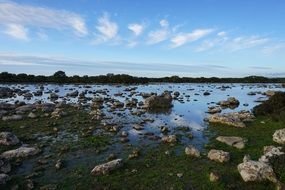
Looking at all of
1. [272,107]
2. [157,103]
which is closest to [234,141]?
[272,107]

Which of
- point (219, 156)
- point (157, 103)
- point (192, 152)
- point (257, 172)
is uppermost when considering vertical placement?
point (257, 172)

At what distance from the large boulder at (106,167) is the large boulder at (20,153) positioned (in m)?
5.47

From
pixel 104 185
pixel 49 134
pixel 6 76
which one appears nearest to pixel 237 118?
pixel 49 134

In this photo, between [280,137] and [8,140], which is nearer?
[280,137]

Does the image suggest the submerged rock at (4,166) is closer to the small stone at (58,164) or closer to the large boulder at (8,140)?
the small stone at (58,164)

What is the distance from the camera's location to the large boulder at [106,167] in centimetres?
1664

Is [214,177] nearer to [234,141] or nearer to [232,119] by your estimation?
[234,141]

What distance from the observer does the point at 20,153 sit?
2000cm

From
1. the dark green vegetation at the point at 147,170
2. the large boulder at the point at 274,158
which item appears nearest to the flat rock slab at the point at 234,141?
the dark green vegetation at the point at 147,170

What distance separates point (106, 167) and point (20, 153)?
631 centimetres

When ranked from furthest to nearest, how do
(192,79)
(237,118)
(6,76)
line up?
(192,79), (6,76), (237,118)

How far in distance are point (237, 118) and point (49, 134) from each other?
1659 centimetres

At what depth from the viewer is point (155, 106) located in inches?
1820

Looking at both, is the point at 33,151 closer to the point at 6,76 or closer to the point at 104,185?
the point at 104,185
